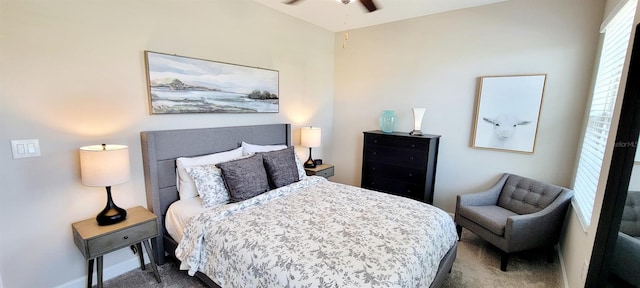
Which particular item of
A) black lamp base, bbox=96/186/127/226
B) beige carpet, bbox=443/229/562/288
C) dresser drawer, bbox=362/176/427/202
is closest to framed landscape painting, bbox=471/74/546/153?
dresser drawer, bbox=362/176/427/202

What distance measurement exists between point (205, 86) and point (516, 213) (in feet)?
11.5

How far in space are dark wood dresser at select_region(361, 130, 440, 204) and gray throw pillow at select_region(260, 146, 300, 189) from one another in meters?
1.28

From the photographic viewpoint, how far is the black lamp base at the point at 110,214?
1.98 metres

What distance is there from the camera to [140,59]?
226cm

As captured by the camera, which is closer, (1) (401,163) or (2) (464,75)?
(2) (464,75)

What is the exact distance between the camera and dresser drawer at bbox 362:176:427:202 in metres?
3.34

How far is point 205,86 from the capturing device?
270cm

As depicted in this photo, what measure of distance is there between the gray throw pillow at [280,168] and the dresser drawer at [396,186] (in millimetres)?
1294

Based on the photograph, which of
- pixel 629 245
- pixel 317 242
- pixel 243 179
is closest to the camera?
pixel 629 245

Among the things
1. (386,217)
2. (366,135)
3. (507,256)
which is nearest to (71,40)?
(386,217)

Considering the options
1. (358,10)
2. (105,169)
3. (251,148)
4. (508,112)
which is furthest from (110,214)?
(508,112)

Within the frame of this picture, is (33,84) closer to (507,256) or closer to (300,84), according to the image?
(300,84)

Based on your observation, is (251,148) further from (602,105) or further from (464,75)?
(602,105)

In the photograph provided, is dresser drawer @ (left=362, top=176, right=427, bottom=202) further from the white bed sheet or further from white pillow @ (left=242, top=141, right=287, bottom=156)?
the white bed sheet
